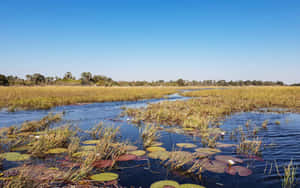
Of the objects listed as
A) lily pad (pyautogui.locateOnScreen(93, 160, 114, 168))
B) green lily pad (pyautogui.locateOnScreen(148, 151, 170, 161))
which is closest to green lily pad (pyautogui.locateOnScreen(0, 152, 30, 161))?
lily pad (pyautogui.locateOnScreen(93, 160, 114, 168))

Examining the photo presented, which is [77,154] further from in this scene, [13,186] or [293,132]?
[293,132]

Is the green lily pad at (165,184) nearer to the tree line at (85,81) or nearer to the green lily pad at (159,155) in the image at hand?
the green lily pad at (159,155)

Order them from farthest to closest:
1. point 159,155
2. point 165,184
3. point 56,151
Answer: point 56,151, point 159,155, point 165,184

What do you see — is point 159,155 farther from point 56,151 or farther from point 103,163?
point 56,151

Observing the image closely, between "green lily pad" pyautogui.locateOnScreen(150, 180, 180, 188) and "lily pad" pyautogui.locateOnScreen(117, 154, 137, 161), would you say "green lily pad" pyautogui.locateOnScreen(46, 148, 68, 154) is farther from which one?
"green lily pad" pyautogui.locateOnScreen(150, 180, 180, 188)

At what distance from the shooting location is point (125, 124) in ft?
39.6

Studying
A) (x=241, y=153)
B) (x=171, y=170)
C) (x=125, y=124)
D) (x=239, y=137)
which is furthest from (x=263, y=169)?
(x=125, y=124)

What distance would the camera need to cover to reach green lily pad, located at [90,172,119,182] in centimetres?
458

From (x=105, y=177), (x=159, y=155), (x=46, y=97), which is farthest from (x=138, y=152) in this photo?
(x=46, y=97)

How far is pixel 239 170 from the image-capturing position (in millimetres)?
5246

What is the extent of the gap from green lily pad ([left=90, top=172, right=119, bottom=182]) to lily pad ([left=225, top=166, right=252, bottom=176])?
317 centimetres

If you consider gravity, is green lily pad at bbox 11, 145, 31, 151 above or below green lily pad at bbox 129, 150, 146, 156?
above

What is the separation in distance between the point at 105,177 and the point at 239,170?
3.78m

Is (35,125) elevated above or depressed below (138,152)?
above
